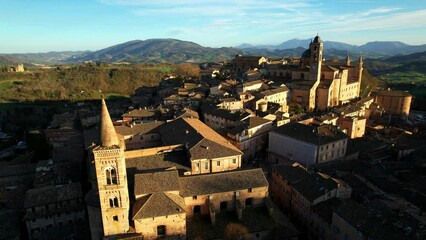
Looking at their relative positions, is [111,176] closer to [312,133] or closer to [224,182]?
[224,182]

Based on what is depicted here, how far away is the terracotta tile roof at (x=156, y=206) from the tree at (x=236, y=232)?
478 cm

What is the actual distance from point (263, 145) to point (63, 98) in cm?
10010

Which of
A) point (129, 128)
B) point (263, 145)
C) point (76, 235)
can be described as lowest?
point (76, 235)

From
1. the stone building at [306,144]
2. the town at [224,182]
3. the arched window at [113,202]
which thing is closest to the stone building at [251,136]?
the town at [224,182]

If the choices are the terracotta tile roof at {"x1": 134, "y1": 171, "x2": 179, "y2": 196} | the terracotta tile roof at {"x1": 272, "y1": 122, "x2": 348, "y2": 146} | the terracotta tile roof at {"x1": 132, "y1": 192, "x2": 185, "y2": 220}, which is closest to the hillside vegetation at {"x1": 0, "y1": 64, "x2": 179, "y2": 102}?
the terracotta tile roof at {"x1": 272, "y1": 122, "x2": 348, "y2": 146}

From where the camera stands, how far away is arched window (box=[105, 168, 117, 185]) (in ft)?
88.9

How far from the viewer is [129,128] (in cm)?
5169

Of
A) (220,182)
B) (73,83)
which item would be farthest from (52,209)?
(73,83)

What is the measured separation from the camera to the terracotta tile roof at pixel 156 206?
2916 centimetres

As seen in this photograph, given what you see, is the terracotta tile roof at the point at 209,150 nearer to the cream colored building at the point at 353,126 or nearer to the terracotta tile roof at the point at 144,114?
the terracotta tile roof at the point at 144,114

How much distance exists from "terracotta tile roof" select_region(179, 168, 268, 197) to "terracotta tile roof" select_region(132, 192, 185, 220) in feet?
7.30

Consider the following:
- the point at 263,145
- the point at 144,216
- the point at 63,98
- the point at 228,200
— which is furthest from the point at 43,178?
the point at 63,98

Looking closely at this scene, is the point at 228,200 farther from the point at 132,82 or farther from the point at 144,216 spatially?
the point at 132,82

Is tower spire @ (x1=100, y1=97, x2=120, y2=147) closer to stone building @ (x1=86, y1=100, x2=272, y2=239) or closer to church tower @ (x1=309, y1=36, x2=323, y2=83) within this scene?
stone building @ (x1=86, y1=100, x2=272, y2=239)
